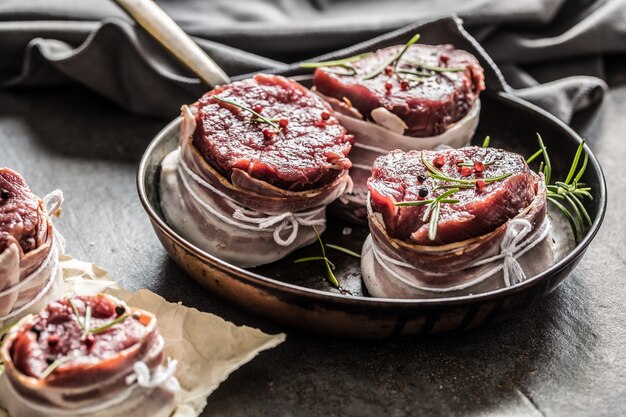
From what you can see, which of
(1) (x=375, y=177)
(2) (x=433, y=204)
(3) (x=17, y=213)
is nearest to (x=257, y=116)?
(1) (x=375, y=177)

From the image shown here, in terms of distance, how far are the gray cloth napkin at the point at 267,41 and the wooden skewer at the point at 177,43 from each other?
36cm

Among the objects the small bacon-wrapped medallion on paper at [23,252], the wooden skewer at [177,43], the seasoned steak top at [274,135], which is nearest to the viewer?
the small bacon-wrapped medallion on paper at [23,252]

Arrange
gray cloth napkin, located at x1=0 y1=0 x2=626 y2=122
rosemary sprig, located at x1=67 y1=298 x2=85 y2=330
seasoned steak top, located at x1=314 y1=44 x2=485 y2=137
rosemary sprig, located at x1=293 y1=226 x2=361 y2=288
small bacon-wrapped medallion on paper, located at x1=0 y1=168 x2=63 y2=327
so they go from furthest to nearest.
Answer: gray cloth napkin, located at x1=0 y1=0 x2=626 y2=122 → seasoned steak top, located at x1=314 y1=44 x2=485 y2=137 → rosemary sprig, located at x1=293 y1=226 x2=361 y2=288 → small bacon-wrapped medallion on paper, located at x1=0 y1=168 x2=63 y2=327 → rosemary sprig, located at x1=67 y1=298 x2=85 y2=330

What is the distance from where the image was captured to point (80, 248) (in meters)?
2.80

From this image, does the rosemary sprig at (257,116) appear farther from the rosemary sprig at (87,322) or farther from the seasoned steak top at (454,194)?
the rosemary sprig at (87,322)

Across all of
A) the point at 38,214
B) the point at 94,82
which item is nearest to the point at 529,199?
the point at 38,214

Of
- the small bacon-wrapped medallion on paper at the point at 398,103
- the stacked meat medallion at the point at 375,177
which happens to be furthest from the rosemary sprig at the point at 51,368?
the small bacon-wrapped medallion on paper at the point at 398,103

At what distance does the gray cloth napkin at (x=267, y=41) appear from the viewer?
341 cm

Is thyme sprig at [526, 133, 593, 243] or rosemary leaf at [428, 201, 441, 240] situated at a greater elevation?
rosemary leaf at [428, 201, 441, 240]

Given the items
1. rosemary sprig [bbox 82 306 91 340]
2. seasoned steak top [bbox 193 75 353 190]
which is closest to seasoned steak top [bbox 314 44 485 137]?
seasoned steak top [bbox 193 75 353 190]

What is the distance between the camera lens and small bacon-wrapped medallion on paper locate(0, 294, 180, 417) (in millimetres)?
1845

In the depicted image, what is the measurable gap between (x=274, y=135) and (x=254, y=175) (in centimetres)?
19

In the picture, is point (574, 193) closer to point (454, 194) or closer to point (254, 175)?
point (454, 194)

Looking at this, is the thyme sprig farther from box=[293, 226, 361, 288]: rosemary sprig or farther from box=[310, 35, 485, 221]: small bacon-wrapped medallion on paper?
box=[293, 226, 361, 288]: rosemary sprig
